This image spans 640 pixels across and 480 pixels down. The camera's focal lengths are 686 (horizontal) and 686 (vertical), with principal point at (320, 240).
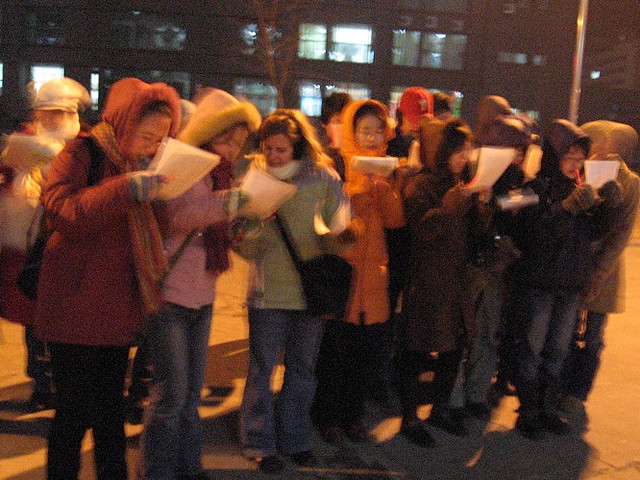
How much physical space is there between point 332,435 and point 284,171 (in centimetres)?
164

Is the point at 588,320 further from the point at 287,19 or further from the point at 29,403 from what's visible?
the point at 287,19

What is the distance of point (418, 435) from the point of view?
4.12 m

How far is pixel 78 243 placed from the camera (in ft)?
8.78

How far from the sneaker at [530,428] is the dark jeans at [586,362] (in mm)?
600

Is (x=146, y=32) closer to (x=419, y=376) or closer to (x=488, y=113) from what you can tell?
(x=488, y=113)

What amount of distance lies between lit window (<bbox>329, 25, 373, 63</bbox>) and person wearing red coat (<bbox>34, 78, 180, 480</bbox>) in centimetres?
2930

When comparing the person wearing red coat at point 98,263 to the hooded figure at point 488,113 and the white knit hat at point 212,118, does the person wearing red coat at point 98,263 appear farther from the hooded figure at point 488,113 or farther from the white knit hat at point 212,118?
the hooded figure at point 488,113

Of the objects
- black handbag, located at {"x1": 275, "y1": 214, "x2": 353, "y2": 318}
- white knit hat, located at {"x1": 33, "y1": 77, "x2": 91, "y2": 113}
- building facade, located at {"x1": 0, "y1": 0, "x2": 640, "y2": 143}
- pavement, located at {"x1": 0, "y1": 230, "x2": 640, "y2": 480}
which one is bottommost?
pavement, located at {"x1": 0, "y1": 230, "x2": 640, "y2": 480}

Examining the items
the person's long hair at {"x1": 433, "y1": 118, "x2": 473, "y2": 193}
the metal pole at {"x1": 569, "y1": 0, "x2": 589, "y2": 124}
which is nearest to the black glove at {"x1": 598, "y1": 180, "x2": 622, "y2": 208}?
the person's long hair at {"x1": 433, "y1": 118, "x2": 473, "y2": 193}

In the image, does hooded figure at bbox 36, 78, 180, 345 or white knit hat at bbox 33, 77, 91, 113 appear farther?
white knit hat at bbox 33, 77, 91, 113

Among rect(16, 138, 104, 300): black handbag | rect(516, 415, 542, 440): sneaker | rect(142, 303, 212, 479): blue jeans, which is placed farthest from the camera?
rect(516, 415, 542, 440): sneaker

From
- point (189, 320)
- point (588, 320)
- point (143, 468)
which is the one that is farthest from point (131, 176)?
point (588, 320)

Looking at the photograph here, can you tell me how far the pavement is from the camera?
367cm

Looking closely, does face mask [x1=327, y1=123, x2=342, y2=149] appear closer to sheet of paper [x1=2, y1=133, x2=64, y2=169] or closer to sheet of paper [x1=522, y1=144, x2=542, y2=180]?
sheet of paper [x1=522, y1=144, x2=542, y2=180]
